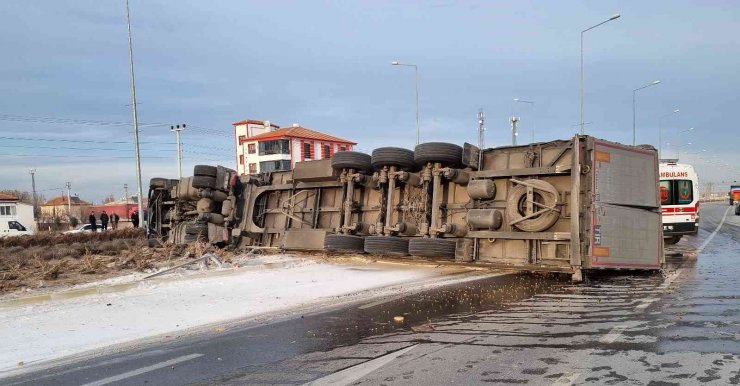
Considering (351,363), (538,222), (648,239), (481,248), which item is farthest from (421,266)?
(351,363)

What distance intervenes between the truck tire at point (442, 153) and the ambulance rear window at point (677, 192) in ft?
30.2

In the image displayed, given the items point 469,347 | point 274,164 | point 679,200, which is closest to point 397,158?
point 469,347

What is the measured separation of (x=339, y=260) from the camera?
12.6 meters

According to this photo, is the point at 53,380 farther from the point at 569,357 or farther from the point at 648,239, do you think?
the point at 648,239

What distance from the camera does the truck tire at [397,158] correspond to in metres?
11.6

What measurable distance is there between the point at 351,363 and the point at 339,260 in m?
7.71

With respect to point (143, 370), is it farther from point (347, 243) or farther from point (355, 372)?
point (347, 243)

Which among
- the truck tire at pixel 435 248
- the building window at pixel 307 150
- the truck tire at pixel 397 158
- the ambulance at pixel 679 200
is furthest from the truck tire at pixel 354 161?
→ the building window at pixel 307 150

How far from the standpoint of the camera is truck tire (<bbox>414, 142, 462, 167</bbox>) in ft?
35.7

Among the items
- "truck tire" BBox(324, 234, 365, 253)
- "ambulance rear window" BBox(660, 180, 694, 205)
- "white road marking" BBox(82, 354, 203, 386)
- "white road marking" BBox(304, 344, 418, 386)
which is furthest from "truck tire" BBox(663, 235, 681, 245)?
"white road marking" BBox(82, 354, 203, 386)

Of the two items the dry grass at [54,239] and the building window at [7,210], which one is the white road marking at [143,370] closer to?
the dry grass at [54,239]

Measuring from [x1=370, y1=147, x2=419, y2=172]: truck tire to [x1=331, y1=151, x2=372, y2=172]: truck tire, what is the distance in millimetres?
574

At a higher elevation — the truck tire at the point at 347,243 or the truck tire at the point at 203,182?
the truck tire at the point at 203,182

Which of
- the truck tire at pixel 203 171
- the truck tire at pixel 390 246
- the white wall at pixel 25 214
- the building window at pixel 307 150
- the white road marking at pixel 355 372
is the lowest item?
the white wall at pixel 25 214
